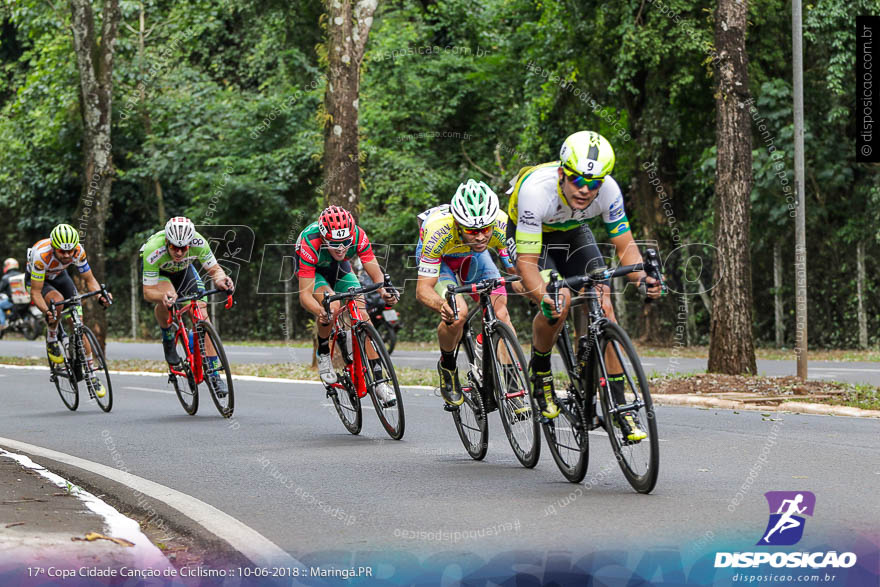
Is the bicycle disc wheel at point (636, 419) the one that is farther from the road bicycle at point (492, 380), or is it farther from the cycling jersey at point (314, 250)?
the cycling jersey at point (314, 250)

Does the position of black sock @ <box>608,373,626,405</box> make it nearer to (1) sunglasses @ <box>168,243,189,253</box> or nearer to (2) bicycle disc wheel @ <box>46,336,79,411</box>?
(1) sunglasses @ <box>168,243,189,253</box>

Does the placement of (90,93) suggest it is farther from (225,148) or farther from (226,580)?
(226,580)

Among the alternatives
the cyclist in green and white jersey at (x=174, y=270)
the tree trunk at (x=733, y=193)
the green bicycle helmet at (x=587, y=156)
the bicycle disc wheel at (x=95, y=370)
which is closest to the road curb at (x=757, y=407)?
the tree trunk at (x=733, y=193)

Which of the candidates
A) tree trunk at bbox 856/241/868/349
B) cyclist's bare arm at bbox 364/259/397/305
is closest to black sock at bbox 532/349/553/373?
cyclist's bare arm at bbox 364/259/397/305

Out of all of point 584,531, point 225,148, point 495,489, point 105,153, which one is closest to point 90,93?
point 105,153

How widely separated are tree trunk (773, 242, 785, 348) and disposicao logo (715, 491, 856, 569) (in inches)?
690

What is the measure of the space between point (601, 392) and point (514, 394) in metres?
1.23

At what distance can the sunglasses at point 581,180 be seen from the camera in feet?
23.4

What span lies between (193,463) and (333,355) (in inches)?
77.9

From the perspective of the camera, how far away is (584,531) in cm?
608

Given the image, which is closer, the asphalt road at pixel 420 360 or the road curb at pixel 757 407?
the road curb at pixel 757 407

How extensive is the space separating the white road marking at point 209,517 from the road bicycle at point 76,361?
4.15 meters

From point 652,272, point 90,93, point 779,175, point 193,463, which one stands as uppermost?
point 90,93

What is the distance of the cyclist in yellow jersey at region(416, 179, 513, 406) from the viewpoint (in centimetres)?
822
